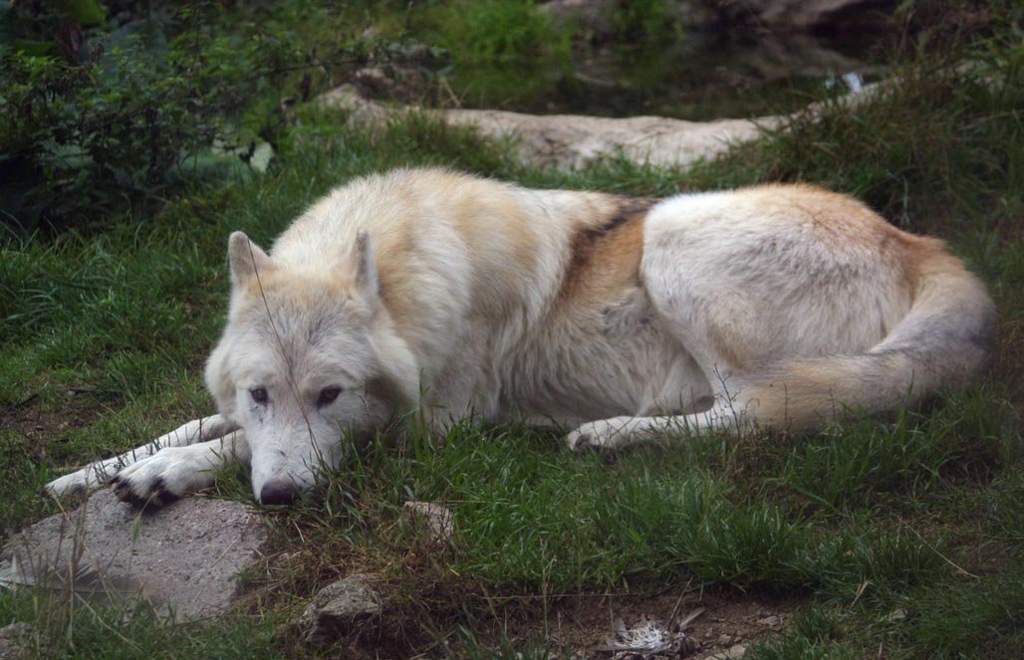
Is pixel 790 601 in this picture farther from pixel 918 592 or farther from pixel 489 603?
pixel 489 603

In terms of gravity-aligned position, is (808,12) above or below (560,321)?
below

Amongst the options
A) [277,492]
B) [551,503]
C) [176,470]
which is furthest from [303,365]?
[551,503]

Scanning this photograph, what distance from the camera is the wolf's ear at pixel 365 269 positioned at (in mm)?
4057

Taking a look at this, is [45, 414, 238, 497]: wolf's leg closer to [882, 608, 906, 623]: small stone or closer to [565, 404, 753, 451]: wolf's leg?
[565, 404, 753, 451]: wolf's leg

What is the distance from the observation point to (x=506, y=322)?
4.76 m

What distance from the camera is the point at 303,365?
3.85m

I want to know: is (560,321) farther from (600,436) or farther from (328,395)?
(328,395)

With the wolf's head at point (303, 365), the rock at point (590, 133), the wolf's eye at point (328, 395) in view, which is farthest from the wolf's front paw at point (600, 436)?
the rock at point (590, 133)

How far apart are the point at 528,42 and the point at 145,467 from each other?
27.3 feet

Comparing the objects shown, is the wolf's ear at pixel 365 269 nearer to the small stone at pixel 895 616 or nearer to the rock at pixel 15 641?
the rock at pixel 15 641

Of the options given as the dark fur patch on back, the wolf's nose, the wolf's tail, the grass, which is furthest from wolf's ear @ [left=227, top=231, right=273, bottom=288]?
the wolf's tail

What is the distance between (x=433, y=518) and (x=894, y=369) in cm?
163

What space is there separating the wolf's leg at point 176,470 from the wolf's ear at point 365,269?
628mm

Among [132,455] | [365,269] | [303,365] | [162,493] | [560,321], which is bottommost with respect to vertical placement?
[132,455]
